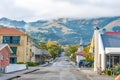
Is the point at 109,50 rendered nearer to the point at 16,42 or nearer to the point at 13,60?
the point at 13,60

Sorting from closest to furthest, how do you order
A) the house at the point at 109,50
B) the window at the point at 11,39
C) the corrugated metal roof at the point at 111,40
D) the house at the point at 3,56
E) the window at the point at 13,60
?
1. the house at the point at 3,56
2. the house at the point at 109,50
3. the corrugated metal roof at the point at 111,40
4. the window at the point at 13,60
5. the window at the point at 11,39

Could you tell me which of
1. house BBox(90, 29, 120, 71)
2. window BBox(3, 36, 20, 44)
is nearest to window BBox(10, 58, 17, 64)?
→ window BBox(3, 36, 20, 44)

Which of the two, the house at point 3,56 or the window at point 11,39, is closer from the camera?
the house at point 3,56

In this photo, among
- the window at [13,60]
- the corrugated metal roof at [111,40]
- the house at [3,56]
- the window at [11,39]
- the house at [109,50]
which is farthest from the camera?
the window at [11,39]

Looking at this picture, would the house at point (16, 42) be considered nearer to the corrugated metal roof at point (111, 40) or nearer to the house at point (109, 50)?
the house at point (109, 50)

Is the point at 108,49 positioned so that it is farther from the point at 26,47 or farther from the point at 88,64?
the point at 26,47

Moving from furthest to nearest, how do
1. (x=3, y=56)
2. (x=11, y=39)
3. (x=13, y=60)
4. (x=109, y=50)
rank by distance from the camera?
(x=11, y=39)
(x=13, y=60)
(x=3, y=56)
(x=109, y=50)

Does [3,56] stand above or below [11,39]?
below

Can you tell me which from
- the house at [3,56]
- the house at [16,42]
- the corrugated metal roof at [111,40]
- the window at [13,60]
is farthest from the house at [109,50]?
the house at [16,42]

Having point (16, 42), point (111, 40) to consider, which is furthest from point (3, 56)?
point (16, 42)

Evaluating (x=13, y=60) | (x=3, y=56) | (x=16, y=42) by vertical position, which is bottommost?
(x=13, y=60)

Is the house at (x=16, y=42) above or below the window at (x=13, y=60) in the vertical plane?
above

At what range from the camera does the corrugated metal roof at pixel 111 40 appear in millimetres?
49469

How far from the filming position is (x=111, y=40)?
50781mm
